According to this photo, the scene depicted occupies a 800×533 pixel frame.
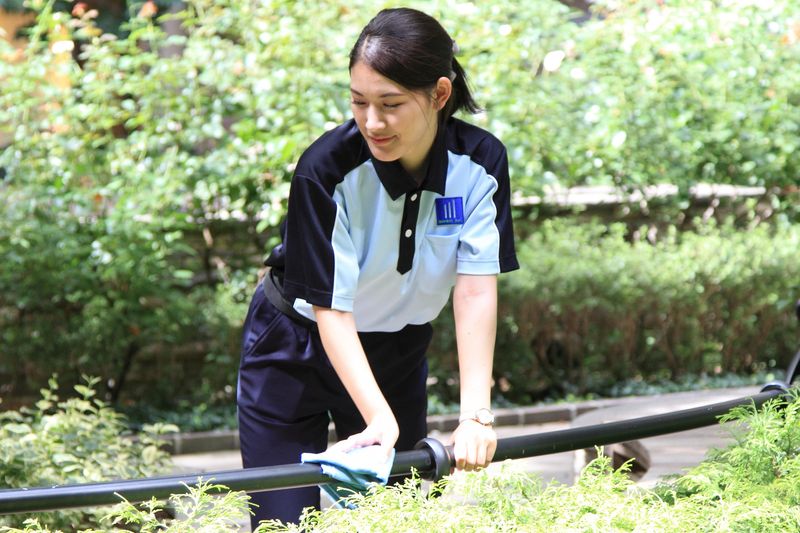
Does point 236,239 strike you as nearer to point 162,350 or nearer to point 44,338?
point 162,350

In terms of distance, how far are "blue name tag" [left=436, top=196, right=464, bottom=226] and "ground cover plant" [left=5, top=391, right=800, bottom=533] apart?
63 cm

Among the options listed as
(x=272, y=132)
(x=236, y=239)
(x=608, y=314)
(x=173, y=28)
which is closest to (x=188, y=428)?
(x=236, y=239)

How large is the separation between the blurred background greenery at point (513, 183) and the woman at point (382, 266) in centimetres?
398

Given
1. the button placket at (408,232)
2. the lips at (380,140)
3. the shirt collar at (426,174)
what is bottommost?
the button placket at (408,232)

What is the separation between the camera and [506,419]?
7312 millimetres

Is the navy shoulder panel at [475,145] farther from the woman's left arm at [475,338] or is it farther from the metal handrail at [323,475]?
the metal handrail at [323,475]

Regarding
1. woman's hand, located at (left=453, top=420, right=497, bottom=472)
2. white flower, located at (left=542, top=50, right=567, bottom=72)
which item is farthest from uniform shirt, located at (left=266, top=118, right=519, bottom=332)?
white flower, located at (left=542, top=50, right=567, bottom=72)

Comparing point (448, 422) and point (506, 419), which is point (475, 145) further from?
point (506, 419)

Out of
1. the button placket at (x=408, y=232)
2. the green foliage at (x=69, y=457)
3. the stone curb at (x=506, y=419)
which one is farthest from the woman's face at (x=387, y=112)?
the stone curb at (x=506, y=419)

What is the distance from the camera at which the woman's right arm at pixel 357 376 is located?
2.13 meters

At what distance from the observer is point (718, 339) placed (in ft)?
27.4

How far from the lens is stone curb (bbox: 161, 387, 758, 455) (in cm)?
671

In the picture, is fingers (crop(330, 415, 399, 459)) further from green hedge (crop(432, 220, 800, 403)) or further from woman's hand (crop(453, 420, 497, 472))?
green hedge (crop(432, 220, 800, 403))

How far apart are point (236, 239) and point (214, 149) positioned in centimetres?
61
